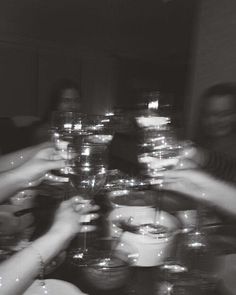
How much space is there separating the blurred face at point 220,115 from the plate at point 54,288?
1.79 metres

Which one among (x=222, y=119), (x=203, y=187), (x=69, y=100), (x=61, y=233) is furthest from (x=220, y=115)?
(x=61, y=233)

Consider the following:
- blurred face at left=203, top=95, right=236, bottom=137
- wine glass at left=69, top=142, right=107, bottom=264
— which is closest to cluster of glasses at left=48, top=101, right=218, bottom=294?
wine glass at left=69, top=142, right=107, bottom=264

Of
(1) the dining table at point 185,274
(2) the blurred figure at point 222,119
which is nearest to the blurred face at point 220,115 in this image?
(2) the blurred figure at point 222,119

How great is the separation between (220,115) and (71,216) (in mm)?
1687

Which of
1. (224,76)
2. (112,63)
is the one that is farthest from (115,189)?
(112,63)

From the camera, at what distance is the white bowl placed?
0.75 metres

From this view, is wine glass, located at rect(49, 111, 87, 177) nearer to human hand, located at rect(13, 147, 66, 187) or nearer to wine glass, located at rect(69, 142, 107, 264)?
human hand, located at rect(13, 147, 66, 187)

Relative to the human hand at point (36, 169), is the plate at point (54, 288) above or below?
below

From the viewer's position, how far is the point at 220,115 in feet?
7.43

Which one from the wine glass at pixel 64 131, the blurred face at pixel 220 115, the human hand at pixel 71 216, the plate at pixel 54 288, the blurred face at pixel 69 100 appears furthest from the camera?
the blurred face at pixel 69 100

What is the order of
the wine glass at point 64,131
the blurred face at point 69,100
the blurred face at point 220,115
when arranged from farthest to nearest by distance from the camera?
the blurred face at point 69,100 → the blurred face at point 220,115 → the wine glass at point 64,131

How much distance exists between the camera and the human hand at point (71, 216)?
2.41 feet

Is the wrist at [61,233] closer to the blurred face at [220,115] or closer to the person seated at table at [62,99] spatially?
the blurred face at [220,115]

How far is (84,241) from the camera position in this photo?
2.64 feet
